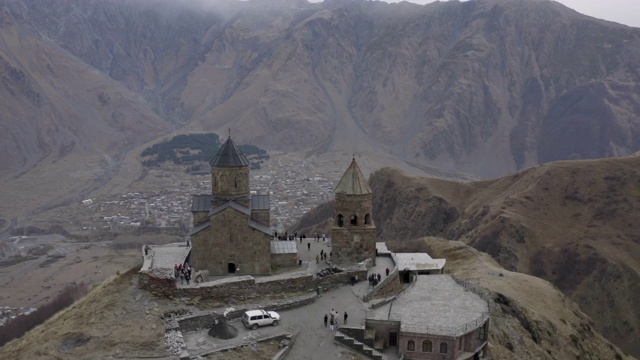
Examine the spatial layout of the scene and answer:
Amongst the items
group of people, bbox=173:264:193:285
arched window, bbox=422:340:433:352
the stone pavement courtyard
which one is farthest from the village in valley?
A: arched window, bbox=422:340:433:352

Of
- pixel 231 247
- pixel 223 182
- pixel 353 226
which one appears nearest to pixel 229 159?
pixel 223 182

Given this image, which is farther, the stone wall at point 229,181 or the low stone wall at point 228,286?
the stone wall at point 229,181

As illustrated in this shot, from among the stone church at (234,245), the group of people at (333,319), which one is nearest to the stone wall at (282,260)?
the stone church at (234,245)

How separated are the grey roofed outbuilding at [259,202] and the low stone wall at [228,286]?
709cm

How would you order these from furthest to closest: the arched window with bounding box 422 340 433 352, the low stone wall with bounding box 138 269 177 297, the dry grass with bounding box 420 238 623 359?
the dry grass with bounding box 420 238 623 359
the low stone wall with bounding box 138 269 177 297
the arched window with bounding box 422 340 433 352

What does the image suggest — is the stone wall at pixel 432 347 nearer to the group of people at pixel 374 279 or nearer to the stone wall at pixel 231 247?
the group of people at pixel 374 279

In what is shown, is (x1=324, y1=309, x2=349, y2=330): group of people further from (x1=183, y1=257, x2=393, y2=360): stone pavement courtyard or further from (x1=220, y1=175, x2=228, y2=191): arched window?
(x1=220, y1=175, x2=228, y2=191): arched window

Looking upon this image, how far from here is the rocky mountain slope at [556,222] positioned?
59906mm

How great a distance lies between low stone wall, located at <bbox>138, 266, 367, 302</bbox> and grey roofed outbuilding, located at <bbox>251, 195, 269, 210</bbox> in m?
7.09

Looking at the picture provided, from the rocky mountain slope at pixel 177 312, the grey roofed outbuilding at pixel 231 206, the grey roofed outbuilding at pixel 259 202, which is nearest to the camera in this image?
the rocky mountain slope at pixel 177 312

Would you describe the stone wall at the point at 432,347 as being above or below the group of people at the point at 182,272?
below

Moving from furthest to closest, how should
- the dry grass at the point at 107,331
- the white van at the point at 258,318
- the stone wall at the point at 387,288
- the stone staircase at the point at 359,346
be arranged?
1. the stone wall at the point at 387,288
2. the white van at the point at 258,318
3. the stone staircase at the point at 359,346
4. the dry grass at the point at 107,331

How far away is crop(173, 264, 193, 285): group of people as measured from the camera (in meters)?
30.7

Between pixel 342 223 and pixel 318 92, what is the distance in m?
159
